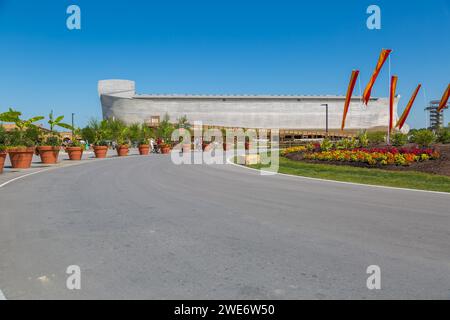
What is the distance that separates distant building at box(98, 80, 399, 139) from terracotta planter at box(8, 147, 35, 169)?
129 metres

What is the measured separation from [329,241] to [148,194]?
550 centimetres

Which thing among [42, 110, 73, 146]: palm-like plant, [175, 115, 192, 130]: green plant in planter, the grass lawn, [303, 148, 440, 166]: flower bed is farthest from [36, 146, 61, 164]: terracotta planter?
[175, 115, 192, 130]: green plant in planter

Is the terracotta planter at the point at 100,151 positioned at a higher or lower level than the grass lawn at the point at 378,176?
higher

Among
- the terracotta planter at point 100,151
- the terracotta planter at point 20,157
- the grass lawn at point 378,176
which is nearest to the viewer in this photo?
the grass lawn at point 378,176

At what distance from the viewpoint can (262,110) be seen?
15362cm

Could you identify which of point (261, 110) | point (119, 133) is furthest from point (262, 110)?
point (119, 133)

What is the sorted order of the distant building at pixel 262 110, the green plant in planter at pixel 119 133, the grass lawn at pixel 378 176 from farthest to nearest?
the distant building at pixel 262 110
the green plant in planter at pixel 119 133
the grass lawn at pixel 378 176

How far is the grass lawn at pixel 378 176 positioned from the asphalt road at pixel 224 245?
2032 millimetres

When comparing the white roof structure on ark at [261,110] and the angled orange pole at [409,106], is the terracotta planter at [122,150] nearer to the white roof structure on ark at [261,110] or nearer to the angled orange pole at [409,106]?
the angled orange pole at [409,106]

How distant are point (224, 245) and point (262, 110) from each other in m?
151

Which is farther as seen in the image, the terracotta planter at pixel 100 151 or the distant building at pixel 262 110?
the distant building at pixel 262 110

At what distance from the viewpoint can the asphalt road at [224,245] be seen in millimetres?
3773

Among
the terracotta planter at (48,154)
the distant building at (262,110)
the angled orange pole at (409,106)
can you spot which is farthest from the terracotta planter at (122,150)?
the distant building at (262,110)
